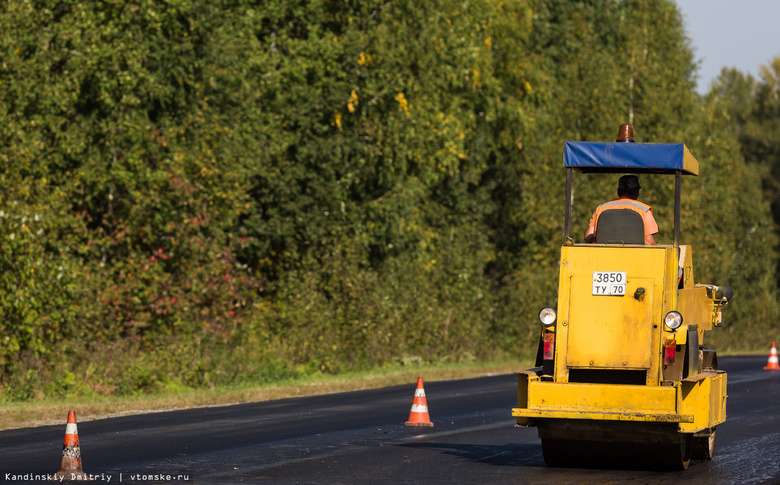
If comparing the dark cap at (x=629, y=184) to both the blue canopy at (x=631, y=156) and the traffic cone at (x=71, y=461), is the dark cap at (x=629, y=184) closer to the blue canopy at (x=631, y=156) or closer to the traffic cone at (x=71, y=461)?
the blue canopy at (x=631, y=156)

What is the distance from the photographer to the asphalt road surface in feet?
36.1

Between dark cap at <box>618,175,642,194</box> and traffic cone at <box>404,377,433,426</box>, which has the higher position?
dark cap at <box>618,175,642,194</box>

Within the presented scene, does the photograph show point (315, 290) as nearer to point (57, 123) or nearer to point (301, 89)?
point (301, 89)

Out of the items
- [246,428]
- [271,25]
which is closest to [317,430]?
[246,428]

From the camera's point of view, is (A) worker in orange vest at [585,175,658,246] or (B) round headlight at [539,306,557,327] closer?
(B) round headlight at [539,306,557,327]

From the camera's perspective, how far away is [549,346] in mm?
11680

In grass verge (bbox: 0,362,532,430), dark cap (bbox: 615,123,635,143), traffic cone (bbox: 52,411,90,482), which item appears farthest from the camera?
grass verge (bbox: 0,362,532,430)

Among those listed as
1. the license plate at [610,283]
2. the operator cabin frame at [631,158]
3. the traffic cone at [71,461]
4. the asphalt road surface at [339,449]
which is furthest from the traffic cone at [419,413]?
the traffic cone at [71,461]

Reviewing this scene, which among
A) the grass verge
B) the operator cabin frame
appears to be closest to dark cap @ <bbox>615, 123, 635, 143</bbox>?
the operator cabin frame

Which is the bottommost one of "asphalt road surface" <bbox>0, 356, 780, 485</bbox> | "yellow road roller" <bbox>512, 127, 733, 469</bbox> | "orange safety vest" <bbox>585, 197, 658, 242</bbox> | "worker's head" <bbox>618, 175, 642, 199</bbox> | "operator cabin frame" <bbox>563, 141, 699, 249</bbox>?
"asphalt road surface" <bbox>0, 356, 780, 485</bbox>

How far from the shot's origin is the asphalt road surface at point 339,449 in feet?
36.1

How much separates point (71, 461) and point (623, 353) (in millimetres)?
4988

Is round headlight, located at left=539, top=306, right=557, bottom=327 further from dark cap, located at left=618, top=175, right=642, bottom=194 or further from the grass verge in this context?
the grass verge

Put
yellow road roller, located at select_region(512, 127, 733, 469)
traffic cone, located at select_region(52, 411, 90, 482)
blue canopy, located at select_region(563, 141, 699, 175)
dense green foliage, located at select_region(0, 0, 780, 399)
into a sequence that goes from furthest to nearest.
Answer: dense green foliage, located at select_region(0, 0, 780, 399) → blue canopy, located at select_region(563, 141, 699, 175) → yellow road roller, located at select_region(512, 127, 733, 469) → traffic cone, located at select_region(52, 411, 90, 482)
